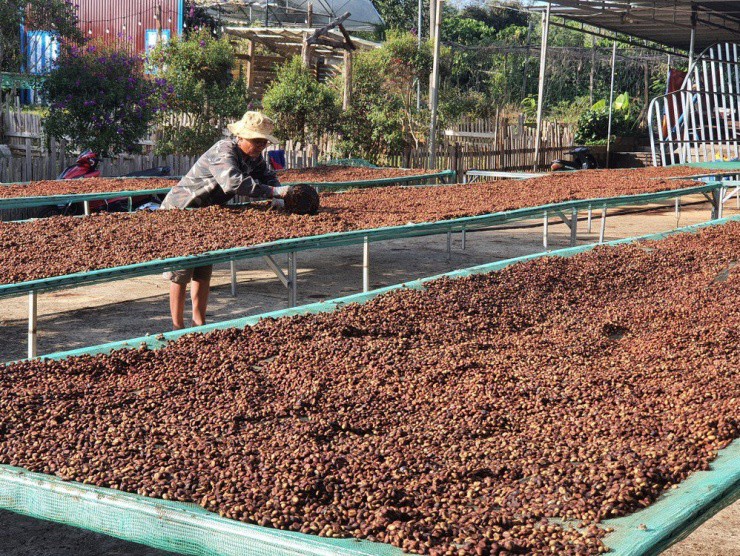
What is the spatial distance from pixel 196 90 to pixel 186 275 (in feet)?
24.8

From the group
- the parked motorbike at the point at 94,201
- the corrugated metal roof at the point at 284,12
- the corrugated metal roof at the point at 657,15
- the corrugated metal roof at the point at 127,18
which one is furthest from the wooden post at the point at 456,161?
the corrugated metal roof at the point at 284,12

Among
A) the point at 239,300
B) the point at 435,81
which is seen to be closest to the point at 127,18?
the point at 435,81

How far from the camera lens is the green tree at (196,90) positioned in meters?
12.3

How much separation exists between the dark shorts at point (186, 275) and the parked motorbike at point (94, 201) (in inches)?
129

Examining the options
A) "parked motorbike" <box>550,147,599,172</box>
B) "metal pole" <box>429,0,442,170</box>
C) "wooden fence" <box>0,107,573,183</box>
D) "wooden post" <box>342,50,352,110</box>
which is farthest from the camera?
"parked motorbike" <box>550,147,599,172</box>

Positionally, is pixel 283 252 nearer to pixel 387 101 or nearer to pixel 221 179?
pixel 221 179

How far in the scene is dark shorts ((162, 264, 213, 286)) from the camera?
16.8 feet

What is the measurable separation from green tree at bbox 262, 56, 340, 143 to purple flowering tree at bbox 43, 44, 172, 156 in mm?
2446

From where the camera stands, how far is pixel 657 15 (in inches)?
581

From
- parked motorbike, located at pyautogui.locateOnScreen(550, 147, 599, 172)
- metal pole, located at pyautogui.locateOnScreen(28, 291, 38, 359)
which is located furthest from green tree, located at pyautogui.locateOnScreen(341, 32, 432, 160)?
metal pole, located at pyautogui.locateOnScreen(28, 291, 38, 359)

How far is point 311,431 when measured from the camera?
8.55 ft

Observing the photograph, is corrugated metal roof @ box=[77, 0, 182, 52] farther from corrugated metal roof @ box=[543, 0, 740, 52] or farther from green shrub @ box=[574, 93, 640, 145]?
corrugated metal roof @ box=[543, 0, 740, 52]

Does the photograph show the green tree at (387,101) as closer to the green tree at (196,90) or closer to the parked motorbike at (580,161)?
the green tree at (196,90)

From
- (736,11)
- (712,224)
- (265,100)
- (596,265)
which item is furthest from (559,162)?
(596,265)
